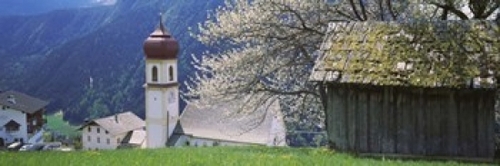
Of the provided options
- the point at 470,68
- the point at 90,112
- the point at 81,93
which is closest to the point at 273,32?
the point at 470,68

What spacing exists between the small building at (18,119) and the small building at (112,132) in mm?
8386

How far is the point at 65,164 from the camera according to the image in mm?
11492

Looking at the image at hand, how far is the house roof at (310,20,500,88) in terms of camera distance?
1474 centimetres

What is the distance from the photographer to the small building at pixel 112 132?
7944cm

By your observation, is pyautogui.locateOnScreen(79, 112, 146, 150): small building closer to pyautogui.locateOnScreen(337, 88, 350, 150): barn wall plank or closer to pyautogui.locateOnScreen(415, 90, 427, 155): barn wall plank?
pyautogui.locateOnScreen(337, 88, 350, 150): barn wall plank

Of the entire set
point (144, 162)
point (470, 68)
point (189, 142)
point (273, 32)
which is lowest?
point (189, 142)

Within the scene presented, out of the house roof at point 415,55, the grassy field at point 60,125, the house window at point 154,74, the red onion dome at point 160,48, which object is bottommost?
the grassy field at point 60,125

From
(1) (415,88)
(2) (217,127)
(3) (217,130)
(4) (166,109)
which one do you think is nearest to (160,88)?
(4) (166,109)

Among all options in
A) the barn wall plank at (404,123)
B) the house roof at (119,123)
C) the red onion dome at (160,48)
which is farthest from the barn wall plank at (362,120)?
the house roof at (119,123)

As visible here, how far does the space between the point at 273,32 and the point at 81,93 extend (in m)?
148

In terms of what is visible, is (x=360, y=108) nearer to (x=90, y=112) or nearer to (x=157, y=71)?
(x=157, y=71)

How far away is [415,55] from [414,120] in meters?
1.59

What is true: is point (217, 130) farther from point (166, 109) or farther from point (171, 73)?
point (171, 73)

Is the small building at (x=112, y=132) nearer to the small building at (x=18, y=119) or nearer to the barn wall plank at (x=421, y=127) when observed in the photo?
the small building at (x=18, y=119)
